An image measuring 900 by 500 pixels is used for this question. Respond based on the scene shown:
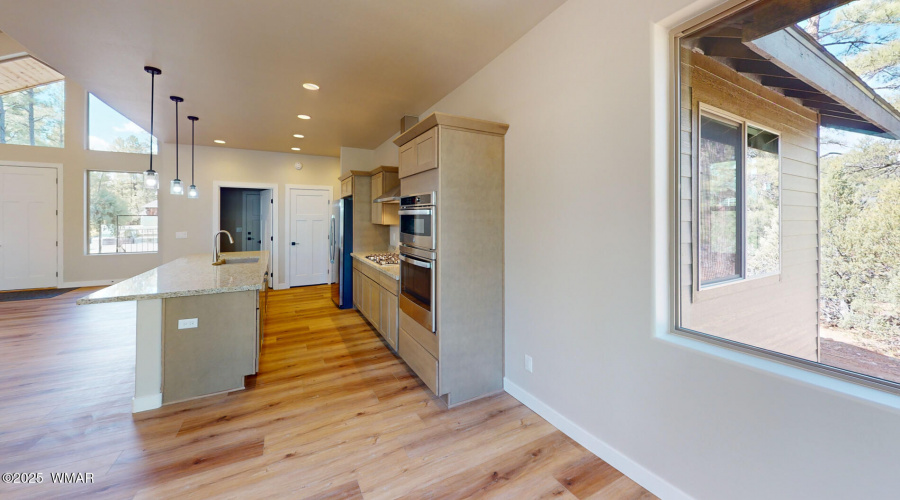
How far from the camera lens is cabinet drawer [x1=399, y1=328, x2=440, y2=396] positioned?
252 cm

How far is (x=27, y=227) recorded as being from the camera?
5.93m

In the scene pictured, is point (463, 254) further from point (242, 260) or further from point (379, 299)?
point (242, 260)

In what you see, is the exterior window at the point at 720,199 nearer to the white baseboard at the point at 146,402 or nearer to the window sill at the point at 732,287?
the window sill at the point at 732,287

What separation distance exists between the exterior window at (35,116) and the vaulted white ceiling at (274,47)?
397 cm

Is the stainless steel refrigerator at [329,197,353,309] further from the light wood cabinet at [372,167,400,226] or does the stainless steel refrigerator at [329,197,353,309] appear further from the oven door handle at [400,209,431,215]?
the oven door handle at [400,209,431,215]

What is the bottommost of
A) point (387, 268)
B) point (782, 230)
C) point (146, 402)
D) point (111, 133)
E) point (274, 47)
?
point (146, 402)

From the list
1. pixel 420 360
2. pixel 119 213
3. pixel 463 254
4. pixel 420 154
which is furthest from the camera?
pixel 119 213

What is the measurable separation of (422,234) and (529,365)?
127 cm

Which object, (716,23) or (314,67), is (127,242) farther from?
(716,23)

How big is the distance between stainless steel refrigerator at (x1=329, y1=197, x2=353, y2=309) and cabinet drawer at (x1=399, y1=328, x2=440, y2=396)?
2294mm

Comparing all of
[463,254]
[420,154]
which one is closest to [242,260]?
[420,154]

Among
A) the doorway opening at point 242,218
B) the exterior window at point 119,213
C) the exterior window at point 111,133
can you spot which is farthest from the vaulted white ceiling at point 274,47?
the doorway opening at point 242,218

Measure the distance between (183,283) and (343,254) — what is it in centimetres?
248

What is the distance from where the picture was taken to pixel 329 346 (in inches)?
146
